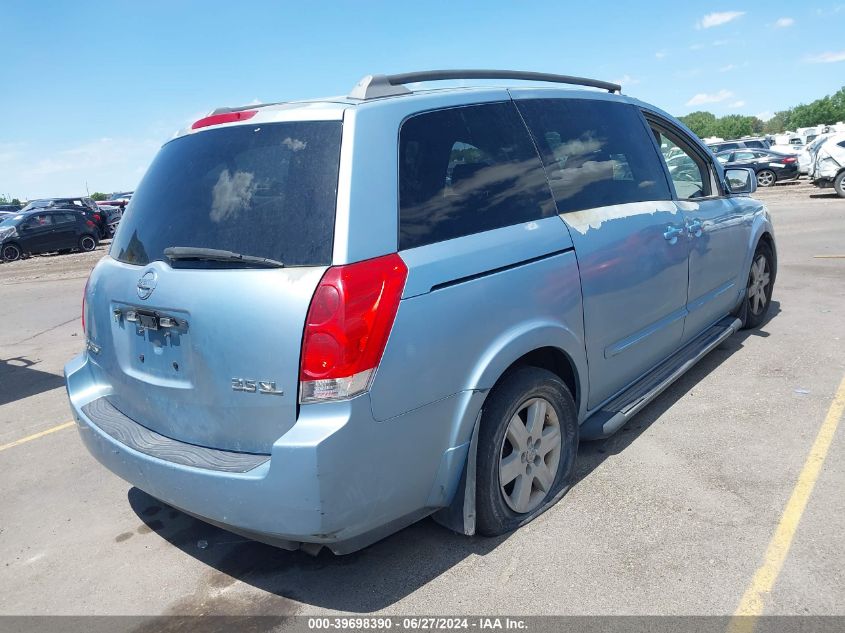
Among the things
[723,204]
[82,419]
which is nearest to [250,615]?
[82,419]

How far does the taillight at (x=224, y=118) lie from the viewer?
2857 mm

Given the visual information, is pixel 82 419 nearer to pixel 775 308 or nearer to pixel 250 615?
pixel 250 615

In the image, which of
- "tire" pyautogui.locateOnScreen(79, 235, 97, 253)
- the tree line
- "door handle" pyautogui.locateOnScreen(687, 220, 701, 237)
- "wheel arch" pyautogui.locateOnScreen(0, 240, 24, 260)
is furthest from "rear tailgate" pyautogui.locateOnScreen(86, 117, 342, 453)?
the tree line

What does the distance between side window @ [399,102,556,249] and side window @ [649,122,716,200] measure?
5.71 ft

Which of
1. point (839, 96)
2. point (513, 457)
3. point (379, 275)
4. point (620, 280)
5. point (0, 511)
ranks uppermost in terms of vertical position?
point (839, 96)

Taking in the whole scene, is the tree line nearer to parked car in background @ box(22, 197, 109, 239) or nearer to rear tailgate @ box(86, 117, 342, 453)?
parked car in background @ box(22, 197, 109, 239)

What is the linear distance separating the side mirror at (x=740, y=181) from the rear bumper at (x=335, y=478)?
378 cm

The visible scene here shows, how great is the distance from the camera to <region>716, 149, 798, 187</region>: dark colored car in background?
25.4 meters

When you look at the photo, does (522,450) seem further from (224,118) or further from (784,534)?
(224,118)

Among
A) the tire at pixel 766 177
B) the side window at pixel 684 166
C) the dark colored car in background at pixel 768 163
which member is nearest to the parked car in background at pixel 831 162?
the dark colored car in background at pixel 768 163

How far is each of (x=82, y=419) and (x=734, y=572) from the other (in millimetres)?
2922

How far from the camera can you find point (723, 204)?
5.02 metres

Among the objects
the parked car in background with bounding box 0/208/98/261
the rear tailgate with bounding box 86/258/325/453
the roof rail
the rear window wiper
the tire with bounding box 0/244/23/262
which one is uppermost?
the roof rail

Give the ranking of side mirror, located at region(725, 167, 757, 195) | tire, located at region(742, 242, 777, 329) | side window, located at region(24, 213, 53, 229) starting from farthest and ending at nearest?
1. side window, located at region(24, 213, 53, 229)
2. tire, located at region(742, 242, 777, 329)
3. side mirror, located at region(725, 167, 757, 195)
